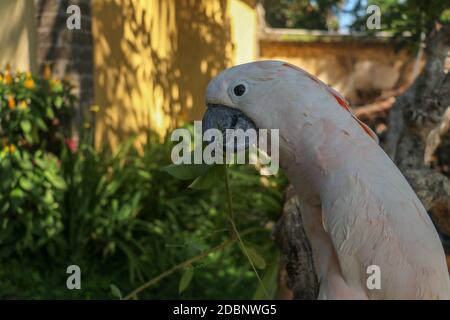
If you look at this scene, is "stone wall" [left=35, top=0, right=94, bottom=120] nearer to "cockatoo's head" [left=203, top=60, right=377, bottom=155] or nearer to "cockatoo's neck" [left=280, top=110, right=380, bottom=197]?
"cockatoo's head" [left=203, top=60, right=377, bottom=155]

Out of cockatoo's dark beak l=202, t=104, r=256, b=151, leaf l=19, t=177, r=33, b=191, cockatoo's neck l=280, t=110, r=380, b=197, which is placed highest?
cockatoo's dark beak l=202, t=104, r=256, b=151

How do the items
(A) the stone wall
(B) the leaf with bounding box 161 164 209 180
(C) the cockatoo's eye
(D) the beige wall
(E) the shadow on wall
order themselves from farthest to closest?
(D) the beige wall, (E) the shadow on wall, (A) the stone wall, (B) the leaf with bounding box 161 164 209 180, (C) the cockatoo's eye

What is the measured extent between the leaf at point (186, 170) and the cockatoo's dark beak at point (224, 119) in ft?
1.60

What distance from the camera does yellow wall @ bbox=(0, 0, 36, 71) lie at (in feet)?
14.2

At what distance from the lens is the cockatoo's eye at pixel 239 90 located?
4.92 ft

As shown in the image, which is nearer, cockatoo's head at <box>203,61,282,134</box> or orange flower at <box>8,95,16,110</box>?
cockatoo's head at <box>203,61,282,134</box>

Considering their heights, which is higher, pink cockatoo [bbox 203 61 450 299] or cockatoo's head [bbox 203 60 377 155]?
cockatoo's head [bbox 203 60 377 155]

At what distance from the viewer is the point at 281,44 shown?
37.8 ft

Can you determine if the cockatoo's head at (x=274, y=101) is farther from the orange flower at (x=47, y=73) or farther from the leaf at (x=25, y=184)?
the orange flower at (x=47, y=73)

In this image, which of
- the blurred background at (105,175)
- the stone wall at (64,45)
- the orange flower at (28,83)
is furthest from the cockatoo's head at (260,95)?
the stone wall at (64,45)

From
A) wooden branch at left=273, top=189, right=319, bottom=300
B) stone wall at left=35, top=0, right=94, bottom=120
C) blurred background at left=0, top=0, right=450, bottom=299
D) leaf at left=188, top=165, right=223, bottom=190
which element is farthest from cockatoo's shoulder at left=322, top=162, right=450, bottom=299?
stone wall at left=35, top=0, right=94, bottom=120

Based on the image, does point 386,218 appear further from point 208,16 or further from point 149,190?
point 208,16
